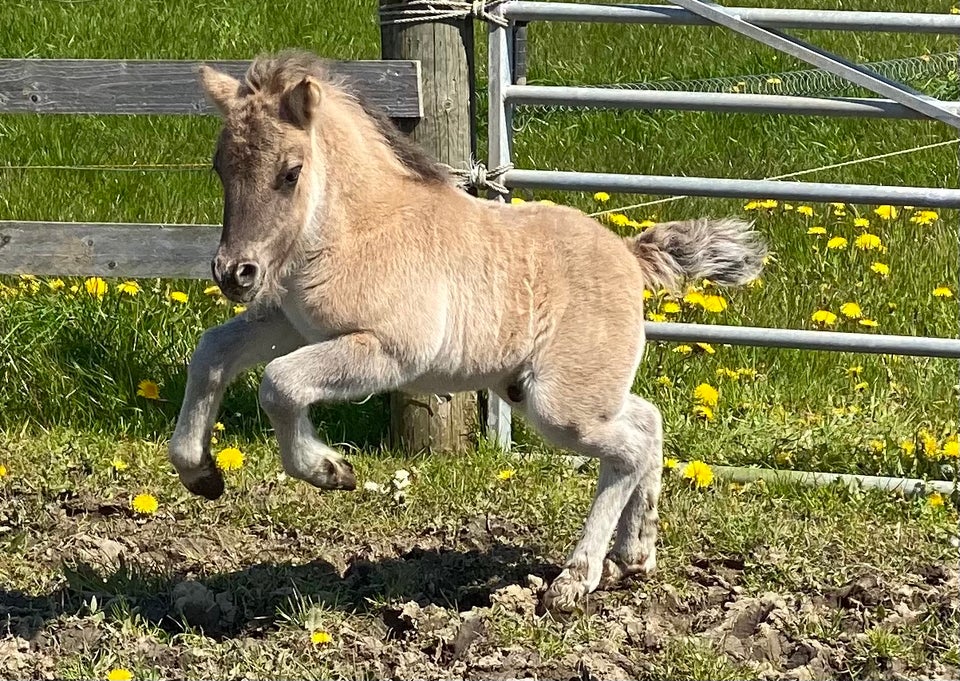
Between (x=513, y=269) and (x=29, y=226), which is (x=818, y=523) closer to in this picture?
(x=513, y=269)

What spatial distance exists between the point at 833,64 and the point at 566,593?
79.0 inches

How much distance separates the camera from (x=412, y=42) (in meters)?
5.37

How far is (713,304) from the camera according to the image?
20.1ft

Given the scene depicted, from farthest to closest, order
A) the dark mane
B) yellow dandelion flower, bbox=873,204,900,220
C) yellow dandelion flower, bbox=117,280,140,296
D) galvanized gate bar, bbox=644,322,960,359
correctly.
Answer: yellow dandelion flower, bbox=873,204,900,220, yellow dandelion flower, bbox=117,280,140,296, galvanized gate bar, bbox=644,322,960,359, the dark mane

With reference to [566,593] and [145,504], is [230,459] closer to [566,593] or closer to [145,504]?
[145,504]

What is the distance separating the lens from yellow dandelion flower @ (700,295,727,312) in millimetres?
6102

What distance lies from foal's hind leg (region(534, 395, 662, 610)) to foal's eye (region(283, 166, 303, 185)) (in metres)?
1.07

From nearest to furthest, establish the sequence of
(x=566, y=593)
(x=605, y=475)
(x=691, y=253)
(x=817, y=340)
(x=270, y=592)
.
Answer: (x=566, y=593) < (x=270, y=592) < (x=605, y=475) < (x=691, y=253) < (x=817, y=340)

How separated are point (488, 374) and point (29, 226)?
247 cm

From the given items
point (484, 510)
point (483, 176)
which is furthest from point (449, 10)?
point (484, 510)

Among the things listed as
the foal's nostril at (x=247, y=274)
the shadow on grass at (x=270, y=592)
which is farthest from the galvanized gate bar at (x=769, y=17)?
the shadow on grass at (x=270, y=592)

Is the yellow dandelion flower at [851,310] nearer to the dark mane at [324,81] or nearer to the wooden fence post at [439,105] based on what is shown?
the wooden fence post at [439,105]

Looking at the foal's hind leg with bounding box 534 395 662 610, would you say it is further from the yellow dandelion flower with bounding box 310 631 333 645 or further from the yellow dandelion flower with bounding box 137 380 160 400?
Result: the yellow dandelion flower with bounding box 137 380 160 400

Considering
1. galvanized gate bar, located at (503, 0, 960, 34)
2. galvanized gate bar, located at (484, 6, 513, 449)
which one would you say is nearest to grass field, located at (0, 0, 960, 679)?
galvanized gate bar, located at (484, 6, 513, 449)
